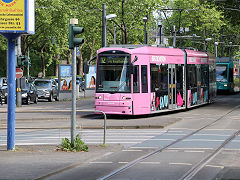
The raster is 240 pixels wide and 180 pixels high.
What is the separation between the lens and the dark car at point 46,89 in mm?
44844

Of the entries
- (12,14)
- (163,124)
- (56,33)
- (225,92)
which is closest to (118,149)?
(12,14)

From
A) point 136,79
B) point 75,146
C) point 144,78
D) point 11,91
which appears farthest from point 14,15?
point 144,78

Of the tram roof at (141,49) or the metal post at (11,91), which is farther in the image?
the tram roof at (141,49)

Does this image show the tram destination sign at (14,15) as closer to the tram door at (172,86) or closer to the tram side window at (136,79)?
the tram side window at (136,79)

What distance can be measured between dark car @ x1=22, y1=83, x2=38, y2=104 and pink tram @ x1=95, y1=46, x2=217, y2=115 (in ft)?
45.9

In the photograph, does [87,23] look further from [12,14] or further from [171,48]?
[12,14]

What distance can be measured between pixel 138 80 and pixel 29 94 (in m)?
17.2

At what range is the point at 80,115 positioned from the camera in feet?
90.5

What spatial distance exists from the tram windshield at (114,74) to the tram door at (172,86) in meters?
3.51

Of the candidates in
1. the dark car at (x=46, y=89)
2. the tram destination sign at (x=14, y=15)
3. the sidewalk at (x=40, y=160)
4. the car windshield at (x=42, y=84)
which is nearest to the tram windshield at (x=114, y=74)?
the sidewalk at (x=40, y=160)

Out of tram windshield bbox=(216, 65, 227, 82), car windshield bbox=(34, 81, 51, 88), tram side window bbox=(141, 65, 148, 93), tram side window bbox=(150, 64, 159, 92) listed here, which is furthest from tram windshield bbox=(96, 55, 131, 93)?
tram windshield bbox=(216, 65, 227, 82)

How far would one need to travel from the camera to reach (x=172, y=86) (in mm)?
28297

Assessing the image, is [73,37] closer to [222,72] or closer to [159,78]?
[159,78]

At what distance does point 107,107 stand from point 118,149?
1017 centimetres
